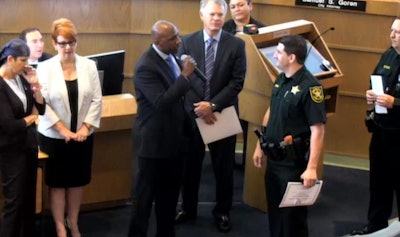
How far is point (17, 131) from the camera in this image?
3795 millimetres

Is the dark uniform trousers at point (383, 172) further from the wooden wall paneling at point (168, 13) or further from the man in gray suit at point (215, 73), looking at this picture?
the wooden wall paneling at point (168, 13)

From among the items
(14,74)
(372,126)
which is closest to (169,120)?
(14,74)

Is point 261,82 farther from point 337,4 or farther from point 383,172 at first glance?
point 337,4

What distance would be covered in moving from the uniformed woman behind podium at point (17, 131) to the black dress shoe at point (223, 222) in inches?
53.7

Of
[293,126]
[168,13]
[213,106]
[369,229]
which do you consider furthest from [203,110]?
[168,13]

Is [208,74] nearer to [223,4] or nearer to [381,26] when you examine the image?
[223,4]

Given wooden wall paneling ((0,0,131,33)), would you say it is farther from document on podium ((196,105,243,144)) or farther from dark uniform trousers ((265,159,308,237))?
dark uniform trousers ((265,159,308,237))

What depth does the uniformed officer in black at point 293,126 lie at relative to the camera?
369 centimetres

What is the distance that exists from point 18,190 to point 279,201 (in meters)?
1.51

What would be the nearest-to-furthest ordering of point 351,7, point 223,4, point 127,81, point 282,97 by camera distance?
point 282,97 → point 223,4 → point 351,7 → point 127,81

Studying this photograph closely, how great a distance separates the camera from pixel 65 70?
4102 mm

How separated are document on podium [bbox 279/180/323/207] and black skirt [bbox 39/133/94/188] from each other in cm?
129

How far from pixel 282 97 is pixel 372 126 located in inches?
42.0

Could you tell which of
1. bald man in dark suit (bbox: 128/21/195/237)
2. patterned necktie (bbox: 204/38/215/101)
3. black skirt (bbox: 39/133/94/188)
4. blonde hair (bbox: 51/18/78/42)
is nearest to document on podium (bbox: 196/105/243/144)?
patterned necktie (bbox: 204/38/215/101)
